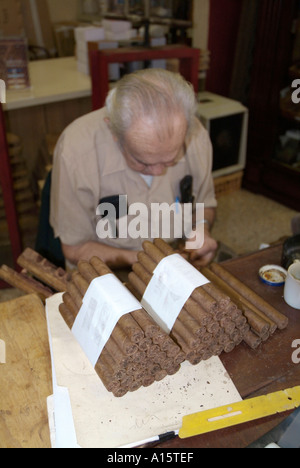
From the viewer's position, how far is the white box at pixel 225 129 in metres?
3.52

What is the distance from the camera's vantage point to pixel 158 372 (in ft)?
3.13

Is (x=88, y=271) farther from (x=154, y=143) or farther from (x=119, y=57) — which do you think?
(x=119, y=57)

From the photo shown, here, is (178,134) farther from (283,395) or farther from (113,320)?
(283,395)

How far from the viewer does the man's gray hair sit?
1.38 m

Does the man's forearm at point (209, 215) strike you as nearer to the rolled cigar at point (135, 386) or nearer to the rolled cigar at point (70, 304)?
the rolled cigar at point (70, 304)

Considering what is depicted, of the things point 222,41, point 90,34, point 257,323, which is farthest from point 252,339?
point 222,41

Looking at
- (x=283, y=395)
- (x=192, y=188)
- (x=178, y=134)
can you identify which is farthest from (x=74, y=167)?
(x=283, y=395)

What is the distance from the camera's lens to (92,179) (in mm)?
1645

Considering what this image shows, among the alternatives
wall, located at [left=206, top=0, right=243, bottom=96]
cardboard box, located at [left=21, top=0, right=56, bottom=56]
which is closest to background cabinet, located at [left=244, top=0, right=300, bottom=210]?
wall, located at [left=206, top=0, right=243, bottom=96]

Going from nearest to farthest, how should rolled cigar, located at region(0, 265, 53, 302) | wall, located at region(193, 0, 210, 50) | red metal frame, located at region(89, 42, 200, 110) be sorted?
rolled cigar, located at region(0, 265, 53, 302) < red metal frame, located at region(89, 42, 200, 110) < wall, located at region(193, 0, 210, 50)

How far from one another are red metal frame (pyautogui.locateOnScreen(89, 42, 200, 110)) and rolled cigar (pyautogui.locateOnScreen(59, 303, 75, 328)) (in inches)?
71.1

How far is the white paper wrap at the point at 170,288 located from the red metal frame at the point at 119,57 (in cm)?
182

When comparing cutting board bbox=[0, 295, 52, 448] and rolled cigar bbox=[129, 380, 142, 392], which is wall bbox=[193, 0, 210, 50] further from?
rolled cigar bbox=[129, 380, 142, 392]

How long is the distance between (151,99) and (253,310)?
0.75 m
